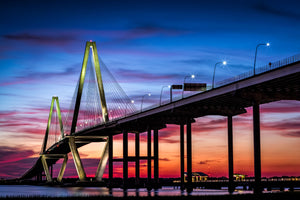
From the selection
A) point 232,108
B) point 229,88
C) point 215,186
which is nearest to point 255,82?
point 229,88

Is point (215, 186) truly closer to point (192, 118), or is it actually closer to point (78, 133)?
point (78, 133)

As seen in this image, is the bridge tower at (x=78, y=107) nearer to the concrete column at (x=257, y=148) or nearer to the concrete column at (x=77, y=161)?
the concrete column at (x=77, y=161)

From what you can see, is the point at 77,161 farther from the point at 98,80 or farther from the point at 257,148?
the point at 257,148

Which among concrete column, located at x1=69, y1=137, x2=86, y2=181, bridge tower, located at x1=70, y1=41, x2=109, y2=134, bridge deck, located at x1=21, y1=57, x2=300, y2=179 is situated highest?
bridge tower, located at x1=70, y1=41, x2=109, y2=134

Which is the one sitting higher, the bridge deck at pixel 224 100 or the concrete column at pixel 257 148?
the bridge deck at pixel 224 100

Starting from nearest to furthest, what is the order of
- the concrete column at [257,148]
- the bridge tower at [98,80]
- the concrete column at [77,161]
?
the concrete column at [257,148] → the bridge tower at [98,80] → the concrete column at [77,161]

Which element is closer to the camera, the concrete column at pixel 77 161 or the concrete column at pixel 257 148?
the concrete column at pixel 257 148

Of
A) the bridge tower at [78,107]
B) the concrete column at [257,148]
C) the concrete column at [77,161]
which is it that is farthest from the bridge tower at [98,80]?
the concrete column at [257,148]

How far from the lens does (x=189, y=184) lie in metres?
103

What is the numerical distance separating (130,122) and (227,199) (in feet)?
179

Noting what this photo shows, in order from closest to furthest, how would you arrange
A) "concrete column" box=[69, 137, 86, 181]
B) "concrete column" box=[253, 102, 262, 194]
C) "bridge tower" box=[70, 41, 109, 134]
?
"concrete column" box=[253, 102, 262, 194]
"bridge tower" box=[70, 41, 109, 134]
"concrete column" box=[69, 137, 86, 181]

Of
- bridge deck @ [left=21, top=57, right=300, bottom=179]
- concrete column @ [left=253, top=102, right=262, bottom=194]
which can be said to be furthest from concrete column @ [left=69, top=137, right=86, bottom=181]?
concrete column @ [left=253, top=102, right=262, bottom=194]

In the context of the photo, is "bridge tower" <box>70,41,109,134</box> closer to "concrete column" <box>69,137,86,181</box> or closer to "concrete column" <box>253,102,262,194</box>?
"concrete column" <box>69,137,86,181</box>

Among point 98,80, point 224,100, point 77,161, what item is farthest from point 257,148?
point 77,161
